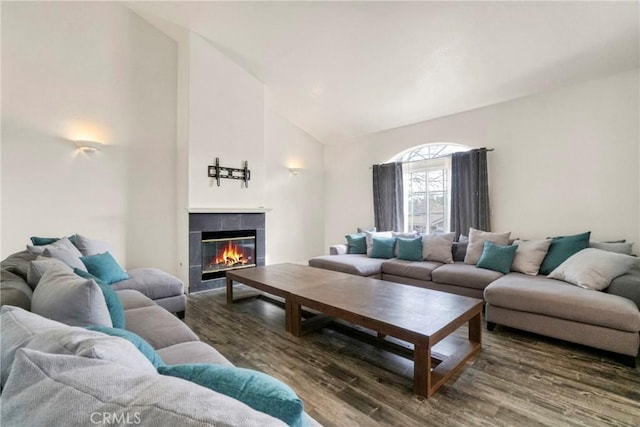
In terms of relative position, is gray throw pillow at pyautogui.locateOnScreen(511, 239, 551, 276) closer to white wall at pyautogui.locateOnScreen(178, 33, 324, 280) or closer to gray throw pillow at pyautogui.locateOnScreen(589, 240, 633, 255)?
A: gray throw pillow at pyautogui.locateOnScreen(589, 240, 633, 255)

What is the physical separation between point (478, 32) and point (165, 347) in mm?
3907

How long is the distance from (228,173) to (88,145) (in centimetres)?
175

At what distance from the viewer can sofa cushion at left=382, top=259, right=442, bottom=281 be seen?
3795 mm

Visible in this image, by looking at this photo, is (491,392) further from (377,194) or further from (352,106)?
(352,106)

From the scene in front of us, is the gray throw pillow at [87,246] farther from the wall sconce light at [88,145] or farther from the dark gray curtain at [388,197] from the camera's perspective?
the dark gray curtain at [388,197]

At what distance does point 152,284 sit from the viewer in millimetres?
2867

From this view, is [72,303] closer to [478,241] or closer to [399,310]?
[399,310]

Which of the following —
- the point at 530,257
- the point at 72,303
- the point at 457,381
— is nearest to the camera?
the point at 72,303

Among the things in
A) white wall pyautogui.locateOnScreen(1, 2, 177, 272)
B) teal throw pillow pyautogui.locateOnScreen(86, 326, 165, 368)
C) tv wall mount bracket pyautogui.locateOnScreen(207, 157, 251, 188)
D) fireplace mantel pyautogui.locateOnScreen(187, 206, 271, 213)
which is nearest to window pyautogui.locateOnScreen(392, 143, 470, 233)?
fireplace mantel pyautogui.locateOnScreen(187, 206, 271, 213)

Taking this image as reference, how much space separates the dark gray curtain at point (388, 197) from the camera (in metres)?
5.11

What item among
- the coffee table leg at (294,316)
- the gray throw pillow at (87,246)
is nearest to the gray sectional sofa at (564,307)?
the coffee table leg at (294,316)

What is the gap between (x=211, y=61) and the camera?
4297mm

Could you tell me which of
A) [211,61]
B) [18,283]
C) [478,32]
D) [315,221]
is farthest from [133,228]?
[478,32]

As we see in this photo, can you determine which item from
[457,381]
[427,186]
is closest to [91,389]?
[457,381]
